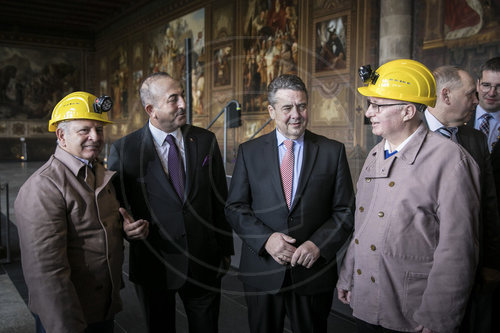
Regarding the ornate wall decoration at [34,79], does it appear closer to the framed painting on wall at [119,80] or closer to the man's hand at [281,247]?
the framed painting on wall at [119,80]

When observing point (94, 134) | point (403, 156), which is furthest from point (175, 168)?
point (403, 156)

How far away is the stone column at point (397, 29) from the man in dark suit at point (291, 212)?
6.75 metres

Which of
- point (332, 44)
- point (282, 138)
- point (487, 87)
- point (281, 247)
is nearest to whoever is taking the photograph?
point (281, 247)

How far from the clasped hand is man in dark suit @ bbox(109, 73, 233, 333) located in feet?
1.92

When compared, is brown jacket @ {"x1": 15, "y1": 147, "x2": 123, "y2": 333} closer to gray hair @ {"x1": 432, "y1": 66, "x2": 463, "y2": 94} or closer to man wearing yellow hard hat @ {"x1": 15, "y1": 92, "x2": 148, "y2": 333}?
man wearing yellow hard hat @ {"x1": 15, "y1": 92, "x2": 148, "y2": 333}

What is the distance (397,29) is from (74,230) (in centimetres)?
802

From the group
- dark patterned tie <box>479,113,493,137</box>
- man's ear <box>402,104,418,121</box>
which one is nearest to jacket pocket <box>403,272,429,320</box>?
man's ear <box>402,104,418,121</box>

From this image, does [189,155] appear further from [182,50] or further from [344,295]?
[182,50]

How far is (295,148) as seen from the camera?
98.7 inches

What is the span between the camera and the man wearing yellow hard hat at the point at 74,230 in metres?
1.90

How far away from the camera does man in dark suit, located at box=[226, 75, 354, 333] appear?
237 cm

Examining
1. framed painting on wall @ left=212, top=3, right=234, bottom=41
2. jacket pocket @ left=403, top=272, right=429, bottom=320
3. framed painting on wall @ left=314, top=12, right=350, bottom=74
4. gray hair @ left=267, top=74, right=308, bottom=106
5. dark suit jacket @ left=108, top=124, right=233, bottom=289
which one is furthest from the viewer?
framed painting on wall @ left=212, top=3, right=234, bottom=41

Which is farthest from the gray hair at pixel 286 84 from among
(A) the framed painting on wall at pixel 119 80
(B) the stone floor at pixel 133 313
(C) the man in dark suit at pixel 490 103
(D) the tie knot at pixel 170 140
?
(A) the framed painting on wall at pixel 119 80

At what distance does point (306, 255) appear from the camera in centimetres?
227
